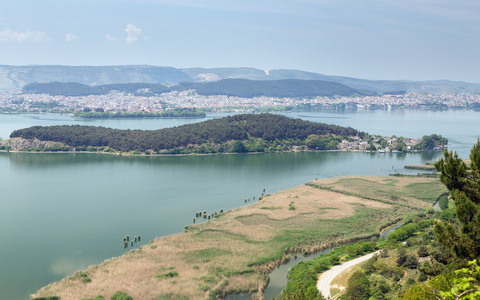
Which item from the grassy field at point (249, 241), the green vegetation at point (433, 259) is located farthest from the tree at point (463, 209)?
the grassy field at point (249, 241)

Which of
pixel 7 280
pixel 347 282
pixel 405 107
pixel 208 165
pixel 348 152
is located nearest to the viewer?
pixel 347 282

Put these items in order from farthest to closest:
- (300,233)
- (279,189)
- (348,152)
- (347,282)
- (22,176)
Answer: (348,152)
(22,176)
(279,189)
(300,233)
(347,282)

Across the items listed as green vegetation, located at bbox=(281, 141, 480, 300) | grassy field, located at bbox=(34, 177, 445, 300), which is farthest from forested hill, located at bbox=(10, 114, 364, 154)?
green vegetation, located at bbox=(281, 141, 480, 300)

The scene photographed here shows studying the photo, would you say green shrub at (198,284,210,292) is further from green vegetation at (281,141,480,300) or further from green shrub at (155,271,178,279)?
green vegetation at (281,141,480,300)

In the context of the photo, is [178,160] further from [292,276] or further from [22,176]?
[292,276]

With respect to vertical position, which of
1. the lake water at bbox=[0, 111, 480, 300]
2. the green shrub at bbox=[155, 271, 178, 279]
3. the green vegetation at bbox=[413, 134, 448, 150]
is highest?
the green vegetation at bbox=[413, 134, 448, 150]

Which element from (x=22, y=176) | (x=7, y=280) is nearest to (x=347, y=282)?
(x=7, y=280)

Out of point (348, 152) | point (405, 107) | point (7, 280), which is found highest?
point (405, 107)
